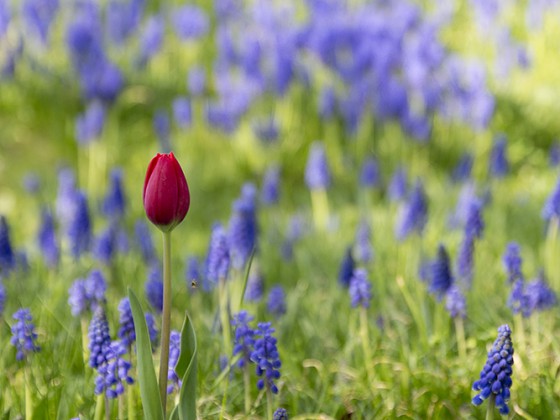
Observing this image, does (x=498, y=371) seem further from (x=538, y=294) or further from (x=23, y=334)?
(x=23, y=334)

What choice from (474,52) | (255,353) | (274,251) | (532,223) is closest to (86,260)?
(274,251)

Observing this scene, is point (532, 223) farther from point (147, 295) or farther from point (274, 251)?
point (147, 295)

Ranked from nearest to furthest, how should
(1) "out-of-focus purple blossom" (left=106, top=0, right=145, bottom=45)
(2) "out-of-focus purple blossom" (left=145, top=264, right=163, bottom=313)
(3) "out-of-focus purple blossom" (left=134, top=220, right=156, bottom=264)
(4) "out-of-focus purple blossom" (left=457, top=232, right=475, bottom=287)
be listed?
(2) "out-of-focus purple blossom" (left=145, top=264, right=163, bottom=313), (4) "out-of-focus purple blossom" (left=457, top=232, right=475, bottom=287), (3) "out-of-focus purple blossom" (left=134, top=220, right=156, bottom=264), (1) "out-of-focus purple blossom" (left=106, top=0, right=145, bottom=45)

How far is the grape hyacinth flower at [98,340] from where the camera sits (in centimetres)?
228

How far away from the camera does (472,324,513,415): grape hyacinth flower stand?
6.91 ft

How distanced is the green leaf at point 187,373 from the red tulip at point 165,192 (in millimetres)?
251

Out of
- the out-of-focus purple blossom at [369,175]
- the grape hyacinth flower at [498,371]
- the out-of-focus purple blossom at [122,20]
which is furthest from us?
the out-of-focus purple blossom at [122,20]

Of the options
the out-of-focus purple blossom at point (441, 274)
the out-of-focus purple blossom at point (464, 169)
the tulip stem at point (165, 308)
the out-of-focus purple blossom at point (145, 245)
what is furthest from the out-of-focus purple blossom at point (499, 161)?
the tulip stem at point (165, 308)

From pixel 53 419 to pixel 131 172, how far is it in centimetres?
414

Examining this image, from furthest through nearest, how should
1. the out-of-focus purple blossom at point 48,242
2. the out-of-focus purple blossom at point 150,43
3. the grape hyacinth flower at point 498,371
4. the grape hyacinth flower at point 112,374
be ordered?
the out-of-focus purple blossom at point 150,43 → the out-of-focus purple blossom at point 48,242 → the grape hyacinth flower at point 112,374 → the grape hyacinth flower at point 498,371

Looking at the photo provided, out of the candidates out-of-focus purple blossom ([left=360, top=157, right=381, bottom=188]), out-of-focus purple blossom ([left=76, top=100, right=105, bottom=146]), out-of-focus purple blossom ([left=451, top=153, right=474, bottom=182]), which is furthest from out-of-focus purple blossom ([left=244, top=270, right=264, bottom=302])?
out-of-focus purple blossom ([left=451, top=153, right=474, bottom=182])

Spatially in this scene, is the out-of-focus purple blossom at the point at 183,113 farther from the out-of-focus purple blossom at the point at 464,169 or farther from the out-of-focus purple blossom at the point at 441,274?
the out-of-focus purple blossom at the point at 441,274

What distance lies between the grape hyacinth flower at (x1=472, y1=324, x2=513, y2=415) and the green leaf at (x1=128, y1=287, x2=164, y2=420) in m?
0.83

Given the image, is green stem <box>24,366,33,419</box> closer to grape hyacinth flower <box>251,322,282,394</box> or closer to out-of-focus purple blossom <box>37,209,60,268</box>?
grape hyacinth flower <box>251,322,282,394</box>
